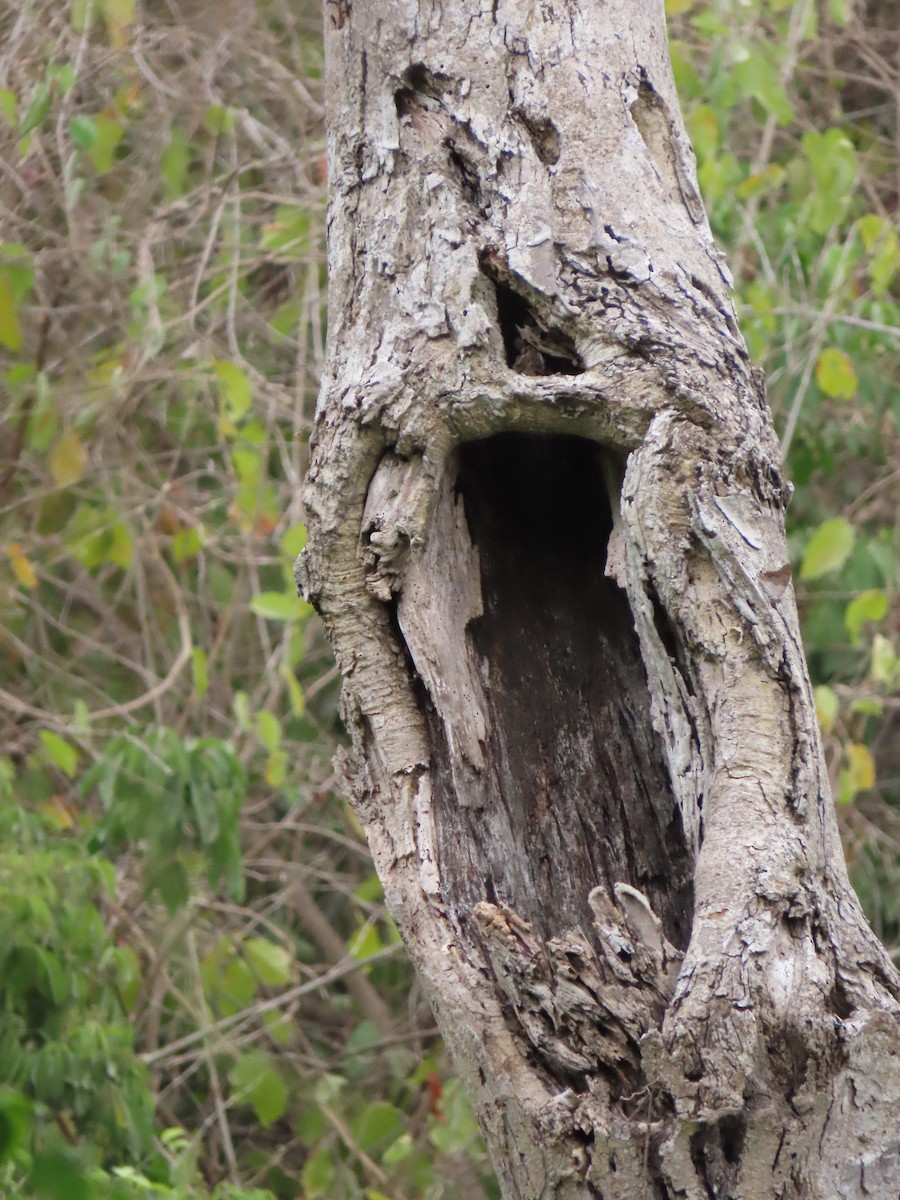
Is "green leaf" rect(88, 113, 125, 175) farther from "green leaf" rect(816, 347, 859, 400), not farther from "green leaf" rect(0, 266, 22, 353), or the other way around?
"green leaf" rect(816, 347, 859, 400)

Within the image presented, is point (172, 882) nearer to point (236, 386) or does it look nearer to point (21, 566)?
point (21, 566)

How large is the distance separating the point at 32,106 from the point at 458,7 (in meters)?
1.67

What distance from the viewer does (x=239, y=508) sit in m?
3.43

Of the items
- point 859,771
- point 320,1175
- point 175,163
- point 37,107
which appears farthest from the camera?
point 320,1175

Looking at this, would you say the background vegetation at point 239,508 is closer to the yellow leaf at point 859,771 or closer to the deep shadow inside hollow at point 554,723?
the yellow leaf at point 859,771

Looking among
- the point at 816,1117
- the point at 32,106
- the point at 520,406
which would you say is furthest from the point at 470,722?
the point at 32,106

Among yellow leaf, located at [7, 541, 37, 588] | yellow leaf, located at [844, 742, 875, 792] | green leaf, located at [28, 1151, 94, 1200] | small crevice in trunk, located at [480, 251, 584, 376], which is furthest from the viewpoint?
yellow leaf, located at [7, 541, 37, 588]

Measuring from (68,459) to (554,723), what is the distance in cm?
218

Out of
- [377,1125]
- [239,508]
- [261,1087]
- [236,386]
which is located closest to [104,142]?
[236,386]

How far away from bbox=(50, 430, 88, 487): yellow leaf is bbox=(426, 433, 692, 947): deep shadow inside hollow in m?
2.05

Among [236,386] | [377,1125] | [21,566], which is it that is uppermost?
[236,386]

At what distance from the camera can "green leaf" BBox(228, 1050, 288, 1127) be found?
10.7 ft

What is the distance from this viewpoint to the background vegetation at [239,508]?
304 cm

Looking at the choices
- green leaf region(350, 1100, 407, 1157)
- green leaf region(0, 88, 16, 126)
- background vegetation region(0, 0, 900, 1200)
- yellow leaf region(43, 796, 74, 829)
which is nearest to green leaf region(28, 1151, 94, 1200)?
background vegetation region(0, 0, 900, 1200)
